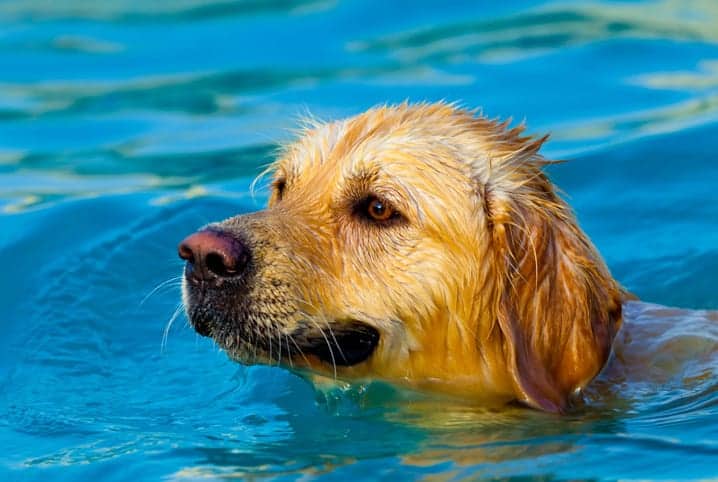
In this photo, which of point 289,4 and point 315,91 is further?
point 289,4

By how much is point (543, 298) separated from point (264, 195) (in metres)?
5.44

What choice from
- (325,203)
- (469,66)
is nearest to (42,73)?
(469,66)

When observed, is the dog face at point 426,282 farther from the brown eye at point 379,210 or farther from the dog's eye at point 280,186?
the dog's eye at point 280,186

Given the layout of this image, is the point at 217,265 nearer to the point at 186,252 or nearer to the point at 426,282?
the point at 186,252

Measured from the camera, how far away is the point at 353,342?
6516mm

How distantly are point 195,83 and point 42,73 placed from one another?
1785mm

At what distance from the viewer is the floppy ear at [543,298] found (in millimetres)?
6418

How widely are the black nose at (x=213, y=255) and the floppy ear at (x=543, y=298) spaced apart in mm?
1271

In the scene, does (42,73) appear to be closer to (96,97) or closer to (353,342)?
(96,97)

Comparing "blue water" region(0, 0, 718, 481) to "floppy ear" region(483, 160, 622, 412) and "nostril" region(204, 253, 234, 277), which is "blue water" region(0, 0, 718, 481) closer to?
"floppy ear" region(483, 160, 622, 412)

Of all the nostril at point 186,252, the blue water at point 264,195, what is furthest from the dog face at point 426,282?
the blue water at point 264,195

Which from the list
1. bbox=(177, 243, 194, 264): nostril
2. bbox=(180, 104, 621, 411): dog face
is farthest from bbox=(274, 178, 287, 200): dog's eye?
bbox=(177, 243, 194, 264): nostril

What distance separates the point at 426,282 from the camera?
21.2 feet

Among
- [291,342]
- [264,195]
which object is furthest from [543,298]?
[264,195]
